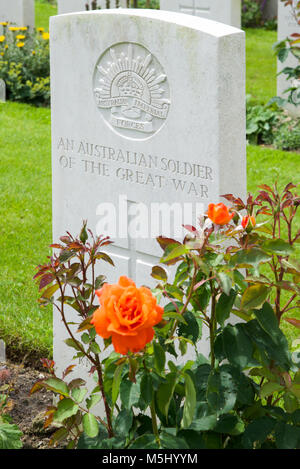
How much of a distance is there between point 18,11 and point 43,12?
521cm

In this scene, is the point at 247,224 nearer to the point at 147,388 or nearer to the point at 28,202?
the point at 147,388

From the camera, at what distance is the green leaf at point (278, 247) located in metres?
→ 2.24

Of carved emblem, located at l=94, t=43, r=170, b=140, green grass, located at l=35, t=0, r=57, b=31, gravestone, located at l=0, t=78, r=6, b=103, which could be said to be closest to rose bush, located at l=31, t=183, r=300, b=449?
carved emblem, located at l=94, t=43, r=170, b=140

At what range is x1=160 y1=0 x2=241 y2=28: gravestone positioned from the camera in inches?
277

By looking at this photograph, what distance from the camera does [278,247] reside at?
225 centimetres

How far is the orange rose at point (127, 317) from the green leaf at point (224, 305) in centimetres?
33

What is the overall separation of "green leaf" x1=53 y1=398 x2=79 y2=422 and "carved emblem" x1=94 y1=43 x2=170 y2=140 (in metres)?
1.00

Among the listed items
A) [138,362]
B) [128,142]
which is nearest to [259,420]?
[138,362]

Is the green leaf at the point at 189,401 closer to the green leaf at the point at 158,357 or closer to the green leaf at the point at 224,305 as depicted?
the green leaf at the point at 158,357

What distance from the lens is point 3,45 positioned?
8.85 m

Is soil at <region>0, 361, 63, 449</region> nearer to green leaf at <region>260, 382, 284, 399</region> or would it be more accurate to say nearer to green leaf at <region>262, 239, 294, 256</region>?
green leaf at <region>260, 382, 284, 399</region>

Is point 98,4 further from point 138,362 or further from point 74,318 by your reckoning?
point 138,362

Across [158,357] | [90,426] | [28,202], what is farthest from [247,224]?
[28,202]

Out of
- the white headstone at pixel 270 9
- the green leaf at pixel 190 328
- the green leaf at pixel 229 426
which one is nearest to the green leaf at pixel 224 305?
the green leaf at pixel 190 328
